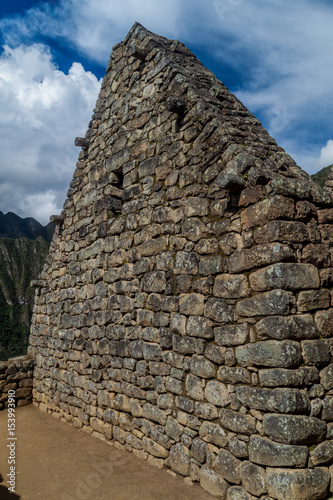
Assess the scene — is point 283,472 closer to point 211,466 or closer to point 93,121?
point 211,466

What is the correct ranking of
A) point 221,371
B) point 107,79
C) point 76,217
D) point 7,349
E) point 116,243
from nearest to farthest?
1. point 221,371
2. point 116,243
3. point 107,79
4. point 76,217
5. point 7,349

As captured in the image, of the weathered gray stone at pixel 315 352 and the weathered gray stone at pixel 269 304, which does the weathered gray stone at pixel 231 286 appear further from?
the weathered gray stone at pixel 315 352

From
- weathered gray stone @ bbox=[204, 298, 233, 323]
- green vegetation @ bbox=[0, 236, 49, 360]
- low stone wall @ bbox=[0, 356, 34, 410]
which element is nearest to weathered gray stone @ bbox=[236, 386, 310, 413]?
weathered gray stone @ bbox=[204, 298, 233, 323]

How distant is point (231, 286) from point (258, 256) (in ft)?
1.42

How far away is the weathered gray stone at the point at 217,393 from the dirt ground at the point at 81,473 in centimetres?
94

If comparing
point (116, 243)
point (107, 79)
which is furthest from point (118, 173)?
point (107, 79)

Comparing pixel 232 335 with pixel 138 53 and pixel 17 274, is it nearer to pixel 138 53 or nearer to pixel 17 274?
pixel 138 53

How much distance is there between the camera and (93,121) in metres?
6.88

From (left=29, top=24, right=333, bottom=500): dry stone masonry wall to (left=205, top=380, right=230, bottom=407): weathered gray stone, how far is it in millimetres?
15

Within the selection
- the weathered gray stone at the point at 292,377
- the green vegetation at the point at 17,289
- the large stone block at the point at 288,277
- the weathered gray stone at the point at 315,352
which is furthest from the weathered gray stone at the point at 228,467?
the green vegetation at the point at 17,289

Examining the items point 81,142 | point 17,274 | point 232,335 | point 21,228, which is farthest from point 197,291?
point 21,228

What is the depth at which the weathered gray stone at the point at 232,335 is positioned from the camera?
3.29 meters

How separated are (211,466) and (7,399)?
6.18m

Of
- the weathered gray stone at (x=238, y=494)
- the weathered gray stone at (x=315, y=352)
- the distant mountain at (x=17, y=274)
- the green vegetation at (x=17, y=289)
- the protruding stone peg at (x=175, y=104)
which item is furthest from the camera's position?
the distant mountain at (x=17, y=274)
